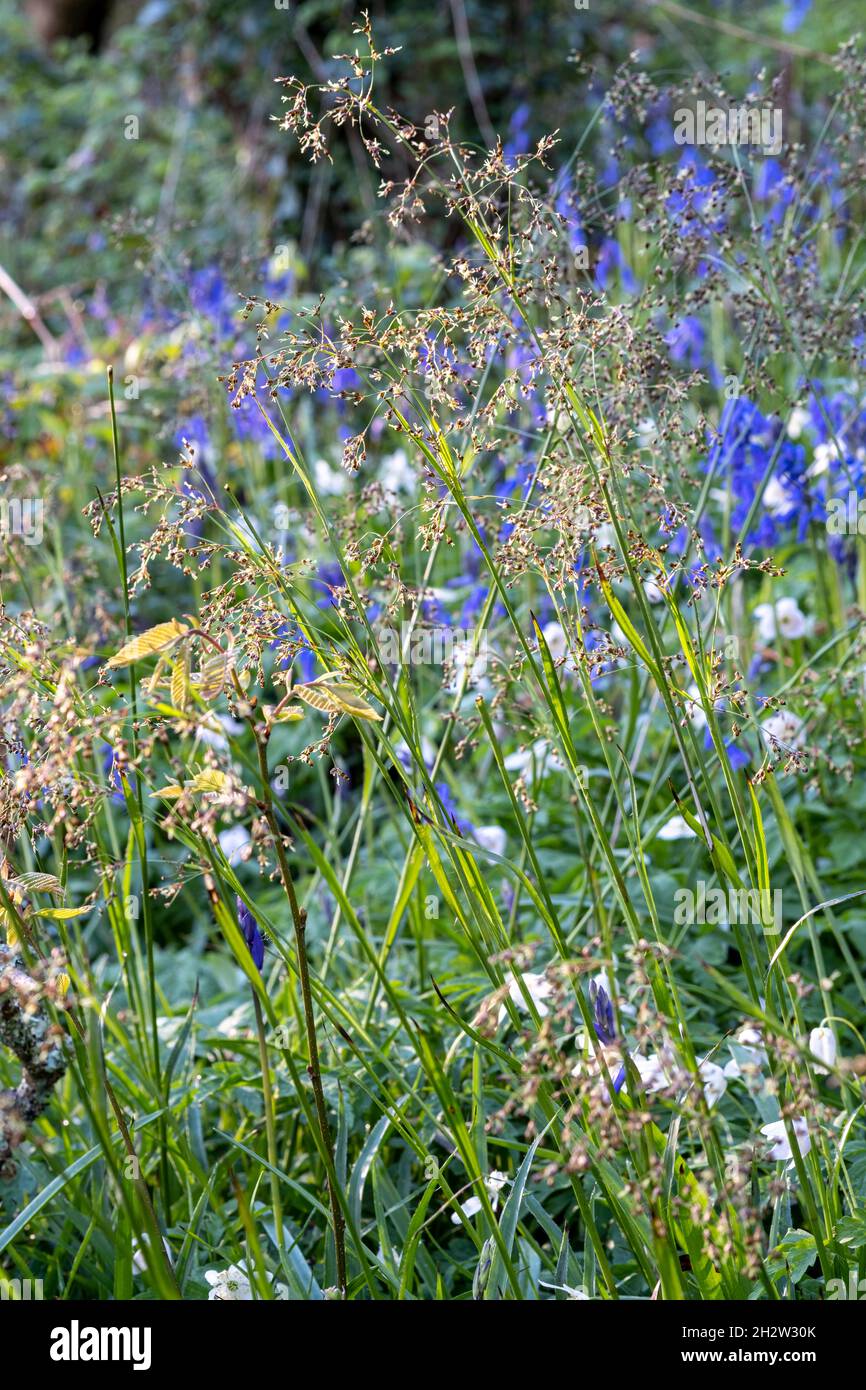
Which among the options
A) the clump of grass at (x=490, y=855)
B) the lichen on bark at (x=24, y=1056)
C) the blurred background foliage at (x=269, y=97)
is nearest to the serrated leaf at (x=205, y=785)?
the clump of grass at (x=490, y=855)

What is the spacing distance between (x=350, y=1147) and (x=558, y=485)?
3.75 ft

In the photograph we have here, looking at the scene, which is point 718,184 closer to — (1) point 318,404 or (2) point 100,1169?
(2) point 100,1169

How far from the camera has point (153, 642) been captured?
48.6 inches

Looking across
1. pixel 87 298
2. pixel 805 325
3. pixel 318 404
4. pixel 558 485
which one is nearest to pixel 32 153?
pixel 87 298

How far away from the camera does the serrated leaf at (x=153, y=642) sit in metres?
1.23

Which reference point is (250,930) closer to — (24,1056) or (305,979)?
(305,979)

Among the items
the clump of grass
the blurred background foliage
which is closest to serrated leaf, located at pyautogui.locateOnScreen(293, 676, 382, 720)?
the clump of grass

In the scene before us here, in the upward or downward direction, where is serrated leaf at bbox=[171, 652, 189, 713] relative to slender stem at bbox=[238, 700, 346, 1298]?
upward

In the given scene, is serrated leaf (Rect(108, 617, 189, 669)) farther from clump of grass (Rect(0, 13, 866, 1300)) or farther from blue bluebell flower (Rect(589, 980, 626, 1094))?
blue bluebell flower (Rect(589, 980, 626, 1094))

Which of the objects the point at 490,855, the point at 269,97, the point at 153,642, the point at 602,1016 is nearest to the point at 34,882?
the point at 153,642

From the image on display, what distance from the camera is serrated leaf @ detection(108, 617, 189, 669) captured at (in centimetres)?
123

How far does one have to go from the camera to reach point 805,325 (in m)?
2.21

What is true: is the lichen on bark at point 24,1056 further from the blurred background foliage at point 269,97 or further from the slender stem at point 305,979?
the blurred background foliage at point 269,97

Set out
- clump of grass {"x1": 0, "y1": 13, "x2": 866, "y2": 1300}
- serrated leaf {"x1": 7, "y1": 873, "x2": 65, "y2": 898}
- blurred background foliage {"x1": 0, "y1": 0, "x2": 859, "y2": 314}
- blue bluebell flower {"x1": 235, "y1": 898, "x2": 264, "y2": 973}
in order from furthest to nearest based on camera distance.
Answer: blurred background foliage {"x1": 0, "y1": 0, "x2": 859, "y2": 314}
blue bluebell flower {"x1": 235, "y1": 898, "x2": 264, "y2": 973}
serrated leaf {"x1": 7, "y1": 873, "x2": 65, "y2": 898}
clump of grass {"x1": 0, "y1": 13, "x2": 866, "y2": 1300}
